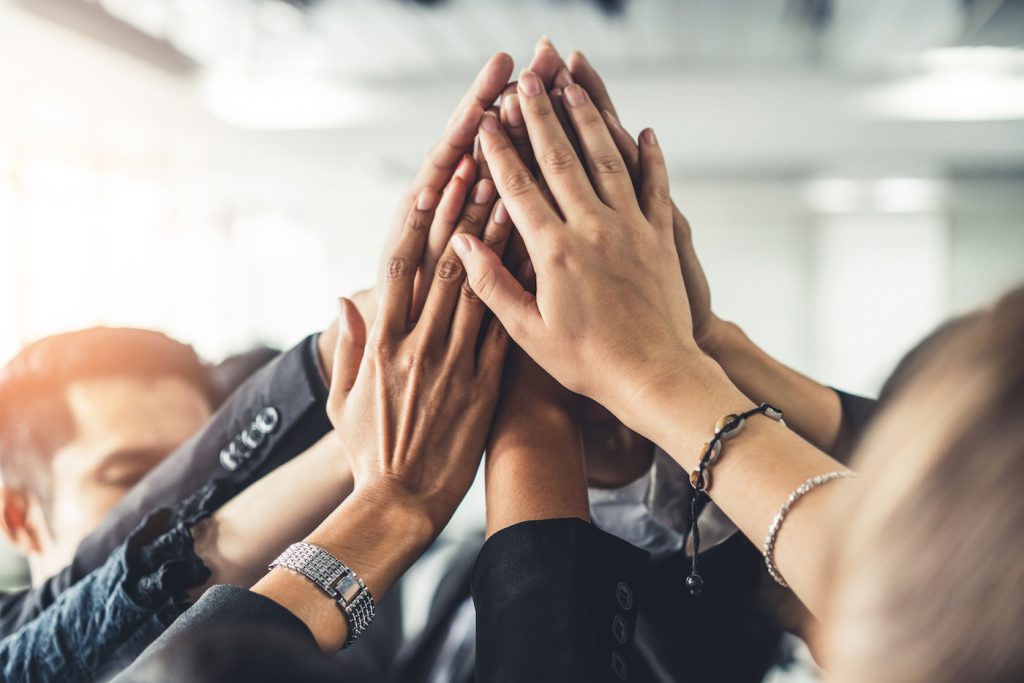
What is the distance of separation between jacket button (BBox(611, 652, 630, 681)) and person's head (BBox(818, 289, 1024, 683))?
0.22m

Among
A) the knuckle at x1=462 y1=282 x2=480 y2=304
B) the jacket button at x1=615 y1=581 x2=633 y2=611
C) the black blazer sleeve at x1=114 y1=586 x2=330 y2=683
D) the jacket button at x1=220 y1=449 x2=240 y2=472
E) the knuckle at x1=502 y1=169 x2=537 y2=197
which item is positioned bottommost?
the jacket button at x1=615 y1=581 x2=633 y2=611

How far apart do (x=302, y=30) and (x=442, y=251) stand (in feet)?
13.4

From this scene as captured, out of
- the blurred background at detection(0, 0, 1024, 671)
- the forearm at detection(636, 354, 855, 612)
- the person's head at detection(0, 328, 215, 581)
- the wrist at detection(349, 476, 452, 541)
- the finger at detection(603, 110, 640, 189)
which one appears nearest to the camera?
the forearm at detection(636, 354, 855, 612)

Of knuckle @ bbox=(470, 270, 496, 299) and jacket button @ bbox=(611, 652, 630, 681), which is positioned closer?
jacket button @ bbox=(611, 652, 630, 681)

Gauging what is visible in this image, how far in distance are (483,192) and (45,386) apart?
0.69 m

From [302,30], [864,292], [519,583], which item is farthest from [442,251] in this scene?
[864,292]

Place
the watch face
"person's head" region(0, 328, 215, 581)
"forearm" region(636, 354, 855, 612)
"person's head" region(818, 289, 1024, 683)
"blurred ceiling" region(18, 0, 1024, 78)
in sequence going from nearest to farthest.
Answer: "person's head" region(818, 289, 1024, 683) < "forearm" region(636, 354, 855, 612) < the watch face < "person's head" region(0, 328, 215, 581) < "blurred ceiling" region(18, 0, 1024, 78)

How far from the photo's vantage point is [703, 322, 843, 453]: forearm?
0.85 m

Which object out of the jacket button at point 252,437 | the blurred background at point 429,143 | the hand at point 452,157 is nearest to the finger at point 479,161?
the hand at point 452,157

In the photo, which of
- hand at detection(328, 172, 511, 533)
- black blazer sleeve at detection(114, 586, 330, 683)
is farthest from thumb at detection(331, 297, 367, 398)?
black blazer sleeve at detection(114, 586, 330, 683)

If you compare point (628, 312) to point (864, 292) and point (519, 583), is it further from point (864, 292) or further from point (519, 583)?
point (864, 292)

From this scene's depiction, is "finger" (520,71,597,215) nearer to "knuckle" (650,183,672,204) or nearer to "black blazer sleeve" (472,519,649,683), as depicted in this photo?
"knuckle" (650,183,672,204)

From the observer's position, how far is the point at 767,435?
22.4 inches

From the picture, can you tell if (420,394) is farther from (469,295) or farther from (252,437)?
(252,437)
